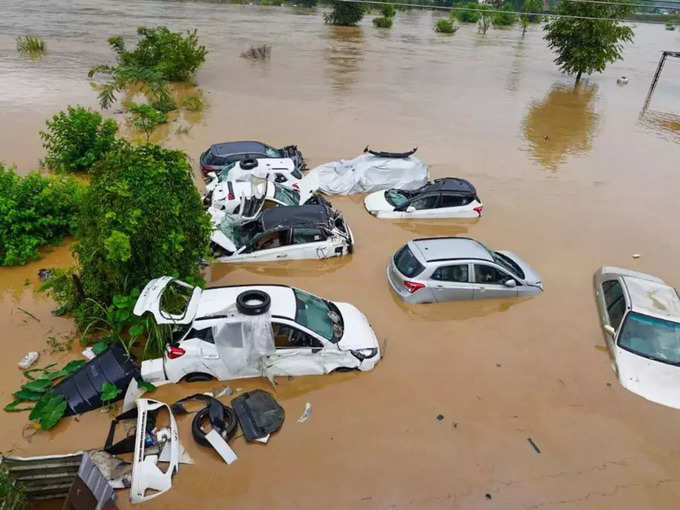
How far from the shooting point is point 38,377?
690cm

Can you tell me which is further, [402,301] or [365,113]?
[365,113]

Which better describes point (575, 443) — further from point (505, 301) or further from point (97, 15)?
point (97, 15)

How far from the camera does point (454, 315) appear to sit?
8969mm

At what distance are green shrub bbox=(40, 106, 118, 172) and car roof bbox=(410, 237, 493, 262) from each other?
34.3 feet

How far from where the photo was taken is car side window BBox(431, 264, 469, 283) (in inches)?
344

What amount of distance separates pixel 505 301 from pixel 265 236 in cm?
513

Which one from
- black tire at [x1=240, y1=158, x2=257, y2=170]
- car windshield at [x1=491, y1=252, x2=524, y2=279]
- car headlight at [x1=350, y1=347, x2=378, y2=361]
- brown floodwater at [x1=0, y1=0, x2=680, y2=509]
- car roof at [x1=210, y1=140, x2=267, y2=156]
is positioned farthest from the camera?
car roof at [x1=210, y1=140, x2=267, y2=156]

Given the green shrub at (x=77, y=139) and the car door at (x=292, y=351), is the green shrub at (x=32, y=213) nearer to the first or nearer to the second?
the green shrub at (x=77, y=139)

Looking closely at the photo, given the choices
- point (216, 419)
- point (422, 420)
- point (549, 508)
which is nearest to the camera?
point (549, 508)

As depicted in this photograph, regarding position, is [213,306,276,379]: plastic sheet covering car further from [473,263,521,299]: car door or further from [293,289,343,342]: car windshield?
[473,263,521,299]: car door

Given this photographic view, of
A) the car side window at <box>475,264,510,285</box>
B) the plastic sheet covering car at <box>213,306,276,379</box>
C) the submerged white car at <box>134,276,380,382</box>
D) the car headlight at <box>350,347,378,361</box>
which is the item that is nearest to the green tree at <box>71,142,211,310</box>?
the submerged white car at <box>134,276,380,382</box>

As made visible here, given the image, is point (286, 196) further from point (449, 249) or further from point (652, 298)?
point (652, 298)

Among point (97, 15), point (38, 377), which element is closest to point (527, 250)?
point (38, 377)

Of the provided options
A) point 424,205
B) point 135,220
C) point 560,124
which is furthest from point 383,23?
point 135,220
